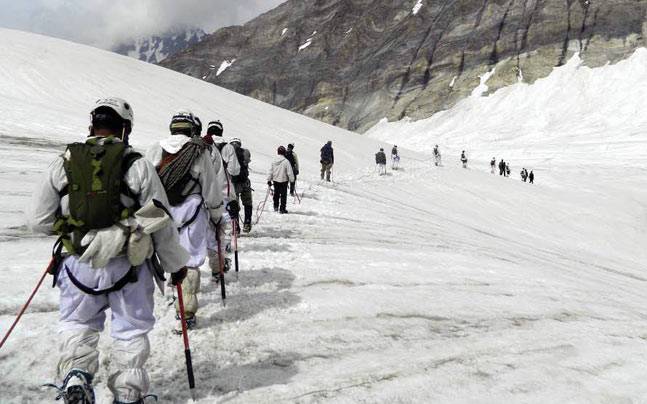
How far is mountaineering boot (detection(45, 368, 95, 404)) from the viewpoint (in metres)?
2.73

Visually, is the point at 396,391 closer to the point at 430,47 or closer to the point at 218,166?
the point at 218,166

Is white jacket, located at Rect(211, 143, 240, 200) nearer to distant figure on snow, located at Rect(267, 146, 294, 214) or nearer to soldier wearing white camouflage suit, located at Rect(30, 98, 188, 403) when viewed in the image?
soldier wearing white camouflage suit, located at Rect(30, 98, 188, 403)

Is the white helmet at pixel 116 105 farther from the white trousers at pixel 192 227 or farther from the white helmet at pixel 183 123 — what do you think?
the white trousers at pixel 192 227

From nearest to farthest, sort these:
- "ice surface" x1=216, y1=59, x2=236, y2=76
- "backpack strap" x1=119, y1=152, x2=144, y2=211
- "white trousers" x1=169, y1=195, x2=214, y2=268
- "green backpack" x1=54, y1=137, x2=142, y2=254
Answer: "green backpack" x1=54, y1=137, x2=142, y2=254 < "backpack strap" x1=119, y1=152, x2=144, y2=211 < "white trousers" x1=169, y1=195, x2=214, y2=268 < "ice surface" x1=216, y1=59, x2=236, y2=76

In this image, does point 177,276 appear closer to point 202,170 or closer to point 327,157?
point 202,170

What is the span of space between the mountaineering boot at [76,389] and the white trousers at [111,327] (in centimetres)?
6

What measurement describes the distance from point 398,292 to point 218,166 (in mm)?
3176

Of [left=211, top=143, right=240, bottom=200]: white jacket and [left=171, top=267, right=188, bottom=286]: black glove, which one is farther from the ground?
[left=211, top=143, right=240, bottom=200]: white jacket

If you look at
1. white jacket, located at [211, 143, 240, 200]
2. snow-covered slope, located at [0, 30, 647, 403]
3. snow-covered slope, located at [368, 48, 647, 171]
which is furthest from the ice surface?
white jacket, located at [211, 143, 240, 200]

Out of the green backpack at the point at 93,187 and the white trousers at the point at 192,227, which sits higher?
the green backpack at the point at 93,187

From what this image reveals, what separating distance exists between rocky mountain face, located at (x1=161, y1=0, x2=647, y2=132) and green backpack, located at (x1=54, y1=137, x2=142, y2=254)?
9464cm

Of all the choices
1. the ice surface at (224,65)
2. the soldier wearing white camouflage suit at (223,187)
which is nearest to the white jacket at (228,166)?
the soldier wearing white camouflage suit at (223,187)

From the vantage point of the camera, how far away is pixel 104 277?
2.97m

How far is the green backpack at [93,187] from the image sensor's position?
286 cm
